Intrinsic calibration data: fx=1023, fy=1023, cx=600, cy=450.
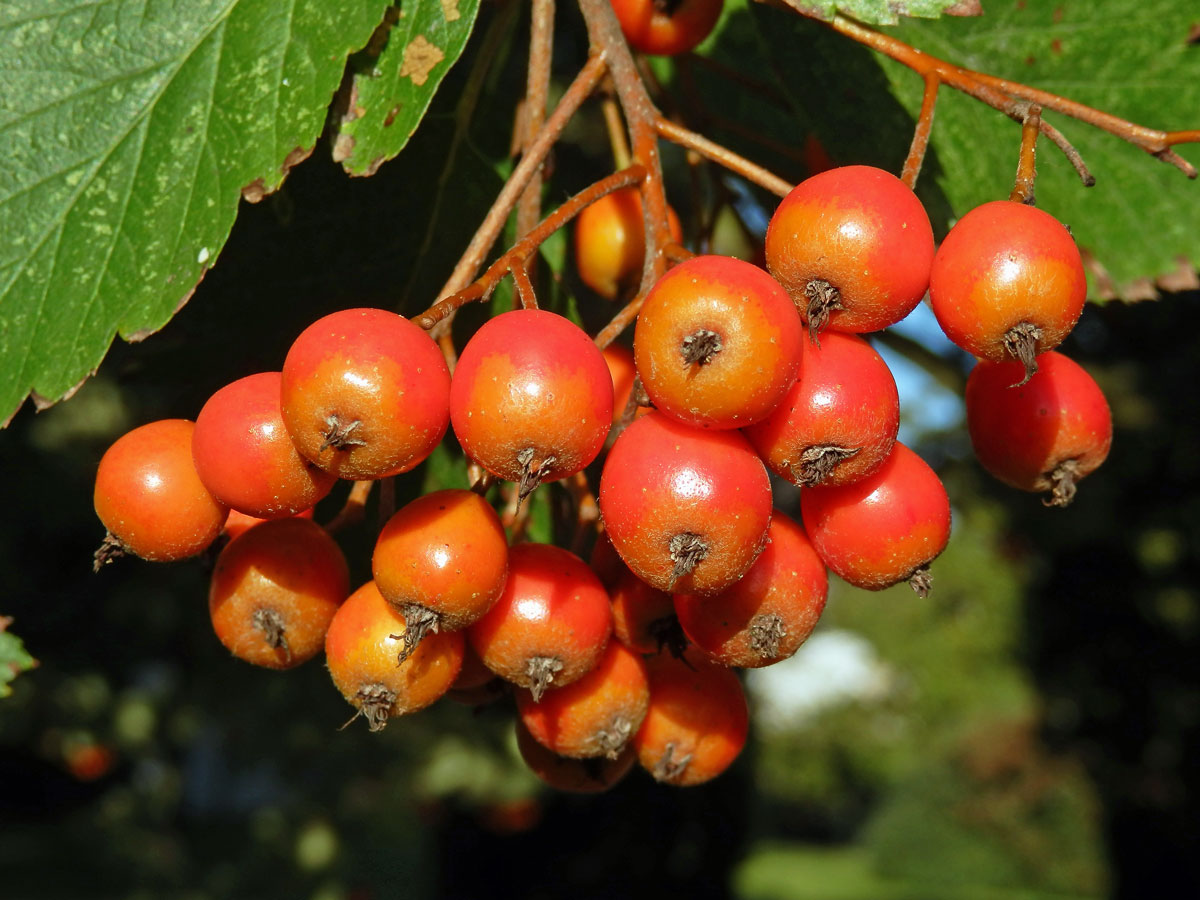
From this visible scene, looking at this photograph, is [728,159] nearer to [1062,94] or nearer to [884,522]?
[884,522]

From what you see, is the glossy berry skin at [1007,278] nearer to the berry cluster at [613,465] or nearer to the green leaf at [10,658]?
the berry cluster at [613,465]

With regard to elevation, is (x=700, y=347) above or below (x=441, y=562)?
above

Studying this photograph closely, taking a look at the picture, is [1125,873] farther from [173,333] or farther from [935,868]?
[173,333]

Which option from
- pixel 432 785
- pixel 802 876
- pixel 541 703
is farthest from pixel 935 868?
pixel 541 703

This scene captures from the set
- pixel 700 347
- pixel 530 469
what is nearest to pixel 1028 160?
pixel 700 347

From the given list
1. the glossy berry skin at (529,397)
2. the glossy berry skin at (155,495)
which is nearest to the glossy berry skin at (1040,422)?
the glossy berry skin at (529,397)

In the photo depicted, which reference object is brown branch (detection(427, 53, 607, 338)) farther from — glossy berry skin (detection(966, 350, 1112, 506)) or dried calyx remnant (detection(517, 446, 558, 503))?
glossy berry skin (detection(966, 350, 1112, 506))
